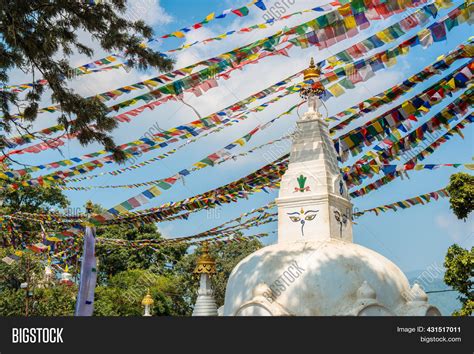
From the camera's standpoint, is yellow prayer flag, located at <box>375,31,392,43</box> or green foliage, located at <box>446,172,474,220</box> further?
green foliage, located at <box>446,172,474,220</box>

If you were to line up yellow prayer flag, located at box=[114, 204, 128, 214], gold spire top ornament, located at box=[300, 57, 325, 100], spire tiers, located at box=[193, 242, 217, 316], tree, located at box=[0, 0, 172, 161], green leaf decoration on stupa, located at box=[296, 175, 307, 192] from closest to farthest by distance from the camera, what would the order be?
tree, located at box=[0, 0, 172, 161] < yellow prayer flag, located at box=[114, 204, 128, 214] < green leaf decoration on stupa, located at box=[296, 175, 307, 192] < gold spire top ornament, located at box=[300, 57, 325, 100] < spire tiers, located at box=[193, 242, 217, 316]

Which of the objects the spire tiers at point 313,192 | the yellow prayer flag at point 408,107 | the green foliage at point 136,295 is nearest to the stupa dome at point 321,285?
the spire tiers at point 313,192

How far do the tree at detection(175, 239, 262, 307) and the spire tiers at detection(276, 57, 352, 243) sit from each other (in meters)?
22.3

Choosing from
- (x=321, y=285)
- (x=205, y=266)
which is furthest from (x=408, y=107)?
(x=205, y=266)

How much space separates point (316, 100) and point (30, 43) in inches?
309

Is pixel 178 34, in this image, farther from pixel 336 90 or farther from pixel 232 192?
pixel 232 192

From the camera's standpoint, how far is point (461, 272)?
12.4 m

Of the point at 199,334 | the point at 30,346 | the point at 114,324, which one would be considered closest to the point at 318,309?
the point at 199,334

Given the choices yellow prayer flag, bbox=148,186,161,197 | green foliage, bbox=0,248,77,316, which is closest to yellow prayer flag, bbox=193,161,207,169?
yellow prayer flag, bbox=148,186,161,197

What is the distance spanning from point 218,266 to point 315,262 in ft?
88.2

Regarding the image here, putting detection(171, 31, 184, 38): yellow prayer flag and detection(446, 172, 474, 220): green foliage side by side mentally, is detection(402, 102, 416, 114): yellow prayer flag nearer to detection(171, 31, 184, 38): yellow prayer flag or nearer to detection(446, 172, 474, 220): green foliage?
detection(446, 172, 474, 220): green foliage

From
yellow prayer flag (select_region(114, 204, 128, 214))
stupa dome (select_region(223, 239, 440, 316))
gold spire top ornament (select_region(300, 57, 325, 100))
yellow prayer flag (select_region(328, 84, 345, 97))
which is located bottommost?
stupa dome (select_region(223, 239, 440, 316))

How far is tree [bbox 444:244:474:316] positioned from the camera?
12.3 meters

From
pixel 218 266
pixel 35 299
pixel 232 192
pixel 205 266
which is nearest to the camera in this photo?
pixel 232 192
